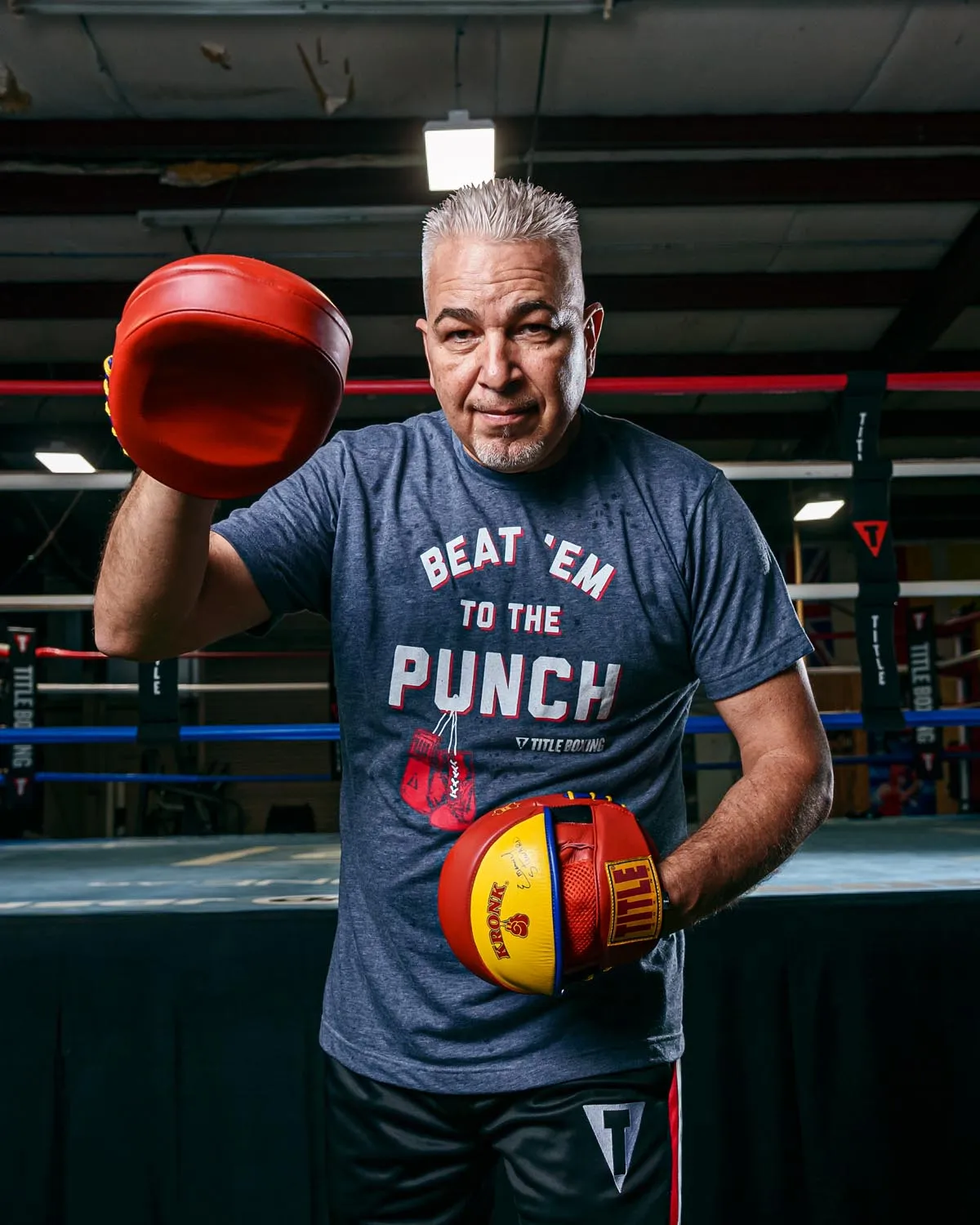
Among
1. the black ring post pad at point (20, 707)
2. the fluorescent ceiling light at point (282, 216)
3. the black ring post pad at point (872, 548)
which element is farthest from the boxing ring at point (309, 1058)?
the fluorescent ceiling light at point (282, 216)

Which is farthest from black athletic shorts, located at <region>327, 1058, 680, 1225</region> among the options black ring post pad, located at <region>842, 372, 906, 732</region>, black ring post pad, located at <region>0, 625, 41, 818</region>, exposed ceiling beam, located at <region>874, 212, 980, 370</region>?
exposed ceiling beam, located at <region>874, 212, 980, 370</region>

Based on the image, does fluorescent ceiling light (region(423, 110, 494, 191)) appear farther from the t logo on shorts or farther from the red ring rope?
the t logo on shorts

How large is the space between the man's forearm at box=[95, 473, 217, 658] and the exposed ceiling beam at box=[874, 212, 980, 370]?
17.1 ft

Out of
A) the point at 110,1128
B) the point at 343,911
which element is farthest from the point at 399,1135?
the point at 110,1128

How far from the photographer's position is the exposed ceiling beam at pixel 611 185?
4527mm

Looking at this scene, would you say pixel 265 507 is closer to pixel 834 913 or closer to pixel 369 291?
pixel 834 913

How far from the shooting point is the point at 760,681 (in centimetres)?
102

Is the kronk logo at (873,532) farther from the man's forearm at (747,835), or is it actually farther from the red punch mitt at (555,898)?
the red punch mitt at (555,898)

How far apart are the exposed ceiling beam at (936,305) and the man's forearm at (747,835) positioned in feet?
16.2

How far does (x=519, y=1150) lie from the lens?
98cm

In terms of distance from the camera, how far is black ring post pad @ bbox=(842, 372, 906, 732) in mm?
2275

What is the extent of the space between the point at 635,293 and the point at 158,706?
4101 millimetres

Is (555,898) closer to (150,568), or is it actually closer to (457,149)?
(150,568)

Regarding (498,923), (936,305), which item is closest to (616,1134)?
(498,923)
